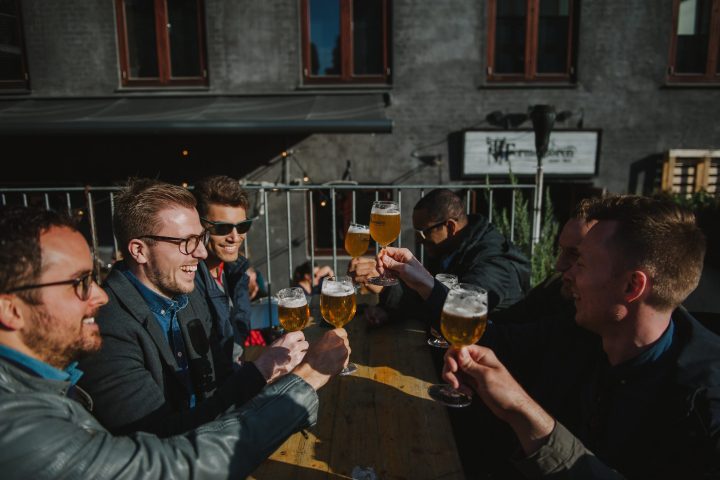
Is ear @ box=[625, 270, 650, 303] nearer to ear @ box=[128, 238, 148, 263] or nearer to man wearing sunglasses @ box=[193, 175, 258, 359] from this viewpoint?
ear @ box=[128, 238, 148, 263]

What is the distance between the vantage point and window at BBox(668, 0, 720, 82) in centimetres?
818

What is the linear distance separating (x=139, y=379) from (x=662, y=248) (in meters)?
1.93

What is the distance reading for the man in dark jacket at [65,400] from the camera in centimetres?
113

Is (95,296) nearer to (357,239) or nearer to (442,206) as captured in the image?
(357,239)

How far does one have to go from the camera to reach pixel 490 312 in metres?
3.02

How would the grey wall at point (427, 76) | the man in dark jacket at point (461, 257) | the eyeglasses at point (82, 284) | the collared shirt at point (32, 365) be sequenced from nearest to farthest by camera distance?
the collared shirt at point (32, 365) < the eyeglasses at point (82, 284) < the man in dark jacket at point (461, 257) < the grey wall at point (427, 76)

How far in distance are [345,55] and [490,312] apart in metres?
6.66

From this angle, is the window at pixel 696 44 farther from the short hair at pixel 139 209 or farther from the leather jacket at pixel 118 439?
the leather jacket at pixel 118 439

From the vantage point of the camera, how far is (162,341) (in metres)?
1.92

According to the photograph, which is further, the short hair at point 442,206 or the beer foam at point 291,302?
the short hair at point 442,206

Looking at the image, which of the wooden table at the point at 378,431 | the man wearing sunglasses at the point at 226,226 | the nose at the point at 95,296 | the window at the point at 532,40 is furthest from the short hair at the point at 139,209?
the window at the point at 532,40

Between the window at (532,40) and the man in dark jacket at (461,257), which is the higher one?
the window at (532,40)

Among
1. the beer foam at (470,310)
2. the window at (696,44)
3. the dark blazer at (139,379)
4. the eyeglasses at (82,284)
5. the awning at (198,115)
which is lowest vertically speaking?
the dark blazer at (139,379)

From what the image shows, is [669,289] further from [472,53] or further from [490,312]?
[472,53]
